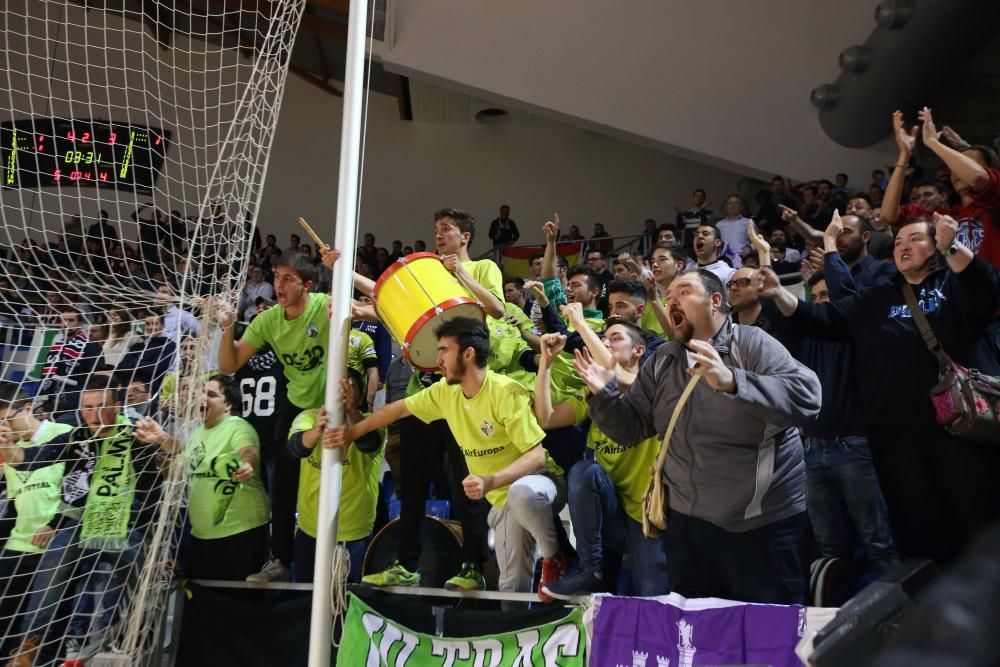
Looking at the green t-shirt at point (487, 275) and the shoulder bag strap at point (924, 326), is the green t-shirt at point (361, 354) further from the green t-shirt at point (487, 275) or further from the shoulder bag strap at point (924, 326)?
the shoulder bag strap at point (924, 326)

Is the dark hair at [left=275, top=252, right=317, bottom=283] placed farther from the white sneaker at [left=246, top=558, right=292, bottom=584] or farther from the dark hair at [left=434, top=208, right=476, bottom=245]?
the white sneaker at [left=246, top=558, right=292, bottom=584]

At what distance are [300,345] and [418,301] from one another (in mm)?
1276

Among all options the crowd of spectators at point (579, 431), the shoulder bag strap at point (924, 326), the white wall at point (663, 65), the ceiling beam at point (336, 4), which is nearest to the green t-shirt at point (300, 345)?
the crowd of spectators at point (579, 431)

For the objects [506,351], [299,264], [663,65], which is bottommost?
[506,351]

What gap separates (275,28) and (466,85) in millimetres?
8177

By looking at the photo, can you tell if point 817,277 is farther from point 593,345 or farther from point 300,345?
point 300,345

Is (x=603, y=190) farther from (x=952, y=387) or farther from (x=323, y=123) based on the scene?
(x=952, y=387)

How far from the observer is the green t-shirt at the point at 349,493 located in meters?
5.03

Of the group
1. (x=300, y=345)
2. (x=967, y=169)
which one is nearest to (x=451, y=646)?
(x=300, y=345)

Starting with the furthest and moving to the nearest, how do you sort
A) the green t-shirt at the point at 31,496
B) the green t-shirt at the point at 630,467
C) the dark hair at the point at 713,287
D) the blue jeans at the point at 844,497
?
the green t-shirt at the point at 31,496, the green t-shirt at the point at 630,467, the blue jeans at the point at 844,497, the dark hair at the point at 713,287

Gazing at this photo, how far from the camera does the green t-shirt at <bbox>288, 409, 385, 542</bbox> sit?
198 inches

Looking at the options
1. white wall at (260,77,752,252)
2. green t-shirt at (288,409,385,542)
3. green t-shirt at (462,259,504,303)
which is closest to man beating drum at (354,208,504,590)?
green t-shirt at (462,259,504,303)

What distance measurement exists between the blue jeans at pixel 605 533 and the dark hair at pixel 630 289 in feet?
4.31

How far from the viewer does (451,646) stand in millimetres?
4301
